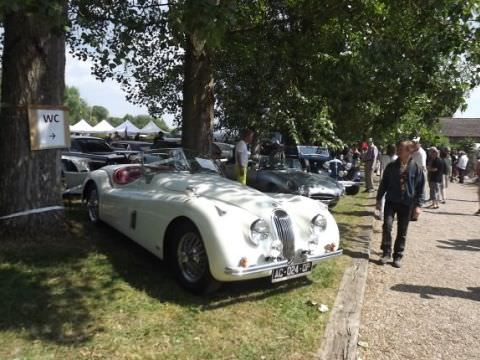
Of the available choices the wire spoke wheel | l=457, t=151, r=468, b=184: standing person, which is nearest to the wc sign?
the wire spoke wheel

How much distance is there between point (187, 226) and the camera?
15.8ft

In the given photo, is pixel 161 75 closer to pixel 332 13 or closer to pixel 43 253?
pixel 332 13

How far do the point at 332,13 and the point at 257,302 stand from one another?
654cm

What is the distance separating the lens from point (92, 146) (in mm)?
14812

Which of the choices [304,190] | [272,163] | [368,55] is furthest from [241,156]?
[368,55]

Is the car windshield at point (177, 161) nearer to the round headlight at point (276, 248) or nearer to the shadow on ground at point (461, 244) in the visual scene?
the round headlight at point (276, 248)

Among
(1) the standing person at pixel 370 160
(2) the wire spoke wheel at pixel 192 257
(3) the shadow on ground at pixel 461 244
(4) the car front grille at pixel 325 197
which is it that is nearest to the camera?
(2) the wire spoke wheel at pixel 192 257

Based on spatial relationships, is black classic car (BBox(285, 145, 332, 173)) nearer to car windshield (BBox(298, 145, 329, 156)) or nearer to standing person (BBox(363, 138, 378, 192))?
car windshield (BBox(298, 145, 329, 156))

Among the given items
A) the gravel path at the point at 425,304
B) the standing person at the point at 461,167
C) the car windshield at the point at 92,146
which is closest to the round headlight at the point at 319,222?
the gravel path at the point at 425,304

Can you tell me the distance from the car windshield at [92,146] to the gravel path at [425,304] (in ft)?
31.5

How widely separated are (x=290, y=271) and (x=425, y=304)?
5.50 ft

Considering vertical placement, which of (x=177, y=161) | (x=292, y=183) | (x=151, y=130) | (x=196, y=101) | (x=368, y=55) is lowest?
(x=292, y=183)

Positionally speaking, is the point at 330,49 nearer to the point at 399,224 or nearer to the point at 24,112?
the point at 399,224

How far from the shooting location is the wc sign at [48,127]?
5.59 meters
